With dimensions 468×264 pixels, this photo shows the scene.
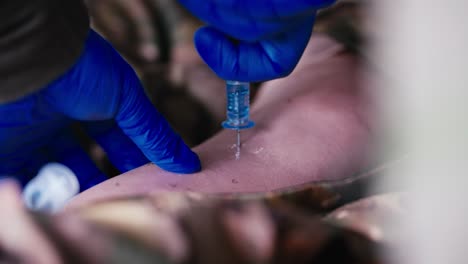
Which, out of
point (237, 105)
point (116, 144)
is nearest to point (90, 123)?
point (116, 144)

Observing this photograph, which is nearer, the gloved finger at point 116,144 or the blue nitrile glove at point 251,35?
the blue nitrile glove at point 251,35

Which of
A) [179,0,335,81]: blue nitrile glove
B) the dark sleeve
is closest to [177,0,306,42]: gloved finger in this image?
[179,0,335,81]: blue nitrile glove

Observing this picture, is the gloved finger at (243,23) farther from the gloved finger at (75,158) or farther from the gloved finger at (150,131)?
the gloved finger at (75,158)

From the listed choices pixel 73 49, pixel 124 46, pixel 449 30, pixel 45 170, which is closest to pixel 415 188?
pixel 449 30

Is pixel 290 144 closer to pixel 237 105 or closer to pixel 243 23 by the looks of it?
pixel 237 105

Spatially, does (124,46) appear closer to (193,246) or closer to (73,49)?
(73,49)

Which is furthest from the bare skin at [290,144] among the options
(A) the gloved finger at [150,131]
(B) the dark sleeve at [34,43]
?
(B) the dark sleeve at [34,43]

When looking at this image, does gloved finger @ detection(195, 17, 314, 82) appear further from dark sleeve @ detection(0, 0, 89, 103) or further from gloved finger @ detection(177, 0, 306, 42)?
dark sleeve @ detection(0, 0, 89, 103)
